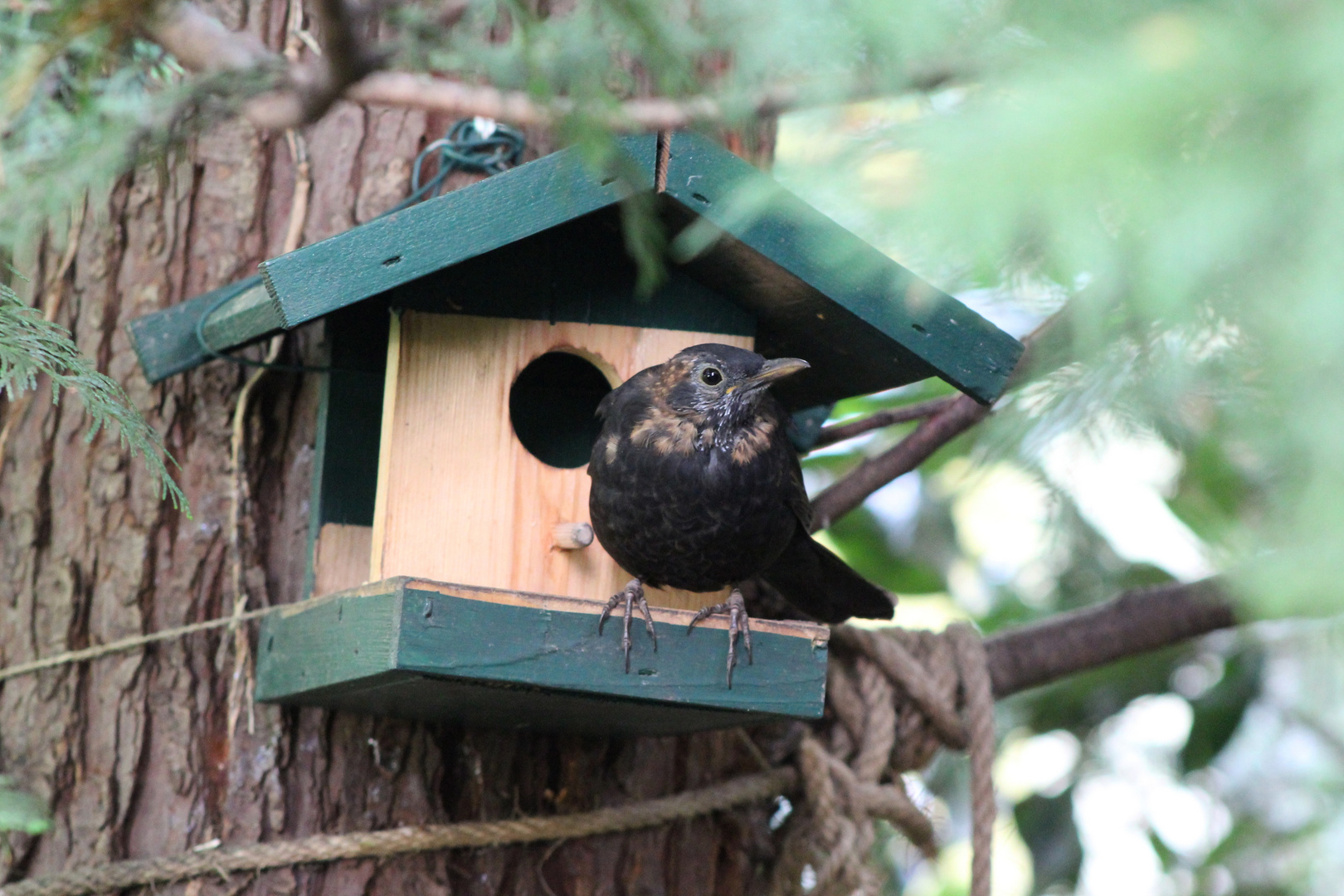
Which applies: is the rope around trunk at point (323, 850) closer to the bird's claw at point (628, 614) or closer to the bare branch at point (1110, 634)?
the bird's claw at point (628, 614)

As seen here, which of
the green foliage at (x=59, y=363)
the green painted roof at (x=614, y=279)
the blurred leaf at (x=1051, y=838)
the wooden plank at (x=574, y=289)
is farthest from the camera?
the blurred leaf at (x=1051, y=838)

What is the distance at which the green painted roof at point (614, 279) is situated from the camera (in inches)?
80.1

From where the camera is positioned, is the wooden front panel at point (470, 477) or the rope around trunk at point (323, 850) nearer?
the wooden front panel at point (470, 477)

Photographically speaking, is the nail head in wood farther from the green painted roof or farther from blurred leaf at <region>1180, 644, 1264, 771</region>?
blurred leaf at <region>1180, 644, 1264, 771</region>

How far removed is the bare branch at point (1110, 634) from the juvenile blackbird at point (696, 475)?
0.89 meters

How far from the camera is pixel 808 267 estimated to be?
218 cm

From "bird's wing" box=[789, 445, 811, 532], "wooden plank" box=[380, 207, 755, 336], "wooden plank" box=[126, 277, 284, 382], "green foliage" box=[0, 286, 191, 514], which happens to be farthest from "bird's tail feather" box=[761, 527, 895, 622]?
"green foliage" box=[0, 286, 191, 514]

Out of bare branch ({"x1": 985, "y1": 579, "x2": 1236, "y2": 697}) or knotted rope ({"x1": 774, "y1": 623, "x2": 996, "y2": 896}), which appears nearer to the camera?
knotted rope ({"x1": 774, "y1": 623, "x2": 996, "y2": 896})

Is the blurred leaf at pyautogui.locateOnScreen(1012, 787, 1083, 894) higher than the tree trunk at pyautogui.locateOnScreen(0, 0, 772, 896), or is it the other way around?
the tree trunk at pyautogui.locateOnScreen(0, 0, 772, 896)

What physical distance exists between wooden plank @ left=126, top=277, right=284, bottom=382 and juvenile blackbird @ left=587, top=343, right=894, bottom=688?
68 cm

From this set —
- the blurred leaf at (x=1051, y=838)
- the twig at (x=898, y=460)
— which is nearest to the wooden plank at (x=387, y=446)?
the twig at (x=898, y=460)

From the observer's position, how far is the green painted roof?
80.1 inches

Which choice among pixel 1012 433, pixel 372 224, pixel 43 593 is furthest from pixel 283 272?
pixel 1012 433

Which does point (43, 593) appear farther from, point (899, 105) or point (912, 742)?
point (899, 105)
